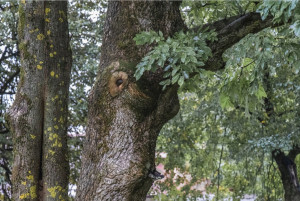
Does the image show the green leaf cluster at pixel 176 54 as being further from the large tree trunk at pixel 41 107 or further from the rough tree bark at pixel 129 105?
the large tree trunk at pixel 41 107

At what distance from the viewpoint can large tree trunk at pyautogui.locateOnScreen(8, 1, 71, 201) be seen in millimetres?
2736

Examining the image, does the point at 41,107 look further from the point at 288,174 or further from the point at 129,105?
the point at 288,174

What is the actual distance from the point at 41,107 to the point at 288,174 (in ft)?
17.1

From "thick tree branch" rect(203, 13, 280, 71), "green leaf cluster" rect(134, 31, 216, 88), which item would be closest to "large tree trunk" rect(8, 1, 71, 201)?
"green leaf cluster" rect(134, 31, 216, 88)

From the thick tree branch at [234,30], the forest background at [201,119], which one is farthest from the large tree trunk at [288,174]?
the thick tree branch at [234,30]

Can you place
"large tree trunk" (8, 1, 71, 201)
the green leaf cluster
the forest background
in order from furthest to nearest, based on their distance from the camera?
the forest background → "large tree trunk" (8, 1, 71, 201) → the green leaf cluster

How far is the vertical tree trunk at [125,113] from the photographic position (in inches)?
95.3

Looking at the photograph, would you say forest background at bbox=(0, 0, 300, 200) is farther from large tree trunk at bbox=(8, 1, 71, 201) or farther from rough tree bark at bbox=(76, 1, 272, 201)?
large tree trunk at bbox=(8, 1, 71, 201)

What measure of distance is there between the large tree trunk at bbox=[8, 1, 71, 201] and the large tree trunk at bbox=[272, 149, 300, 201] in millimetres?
4817

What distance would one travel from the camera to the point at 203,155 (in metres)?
6.62

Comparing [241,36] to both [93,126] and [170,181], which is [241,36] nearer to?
[93,126]

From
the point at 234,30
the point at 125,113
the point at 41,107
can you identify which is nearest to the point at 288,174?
the point at 234,30

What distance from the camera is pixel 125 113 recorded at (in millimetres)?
2482

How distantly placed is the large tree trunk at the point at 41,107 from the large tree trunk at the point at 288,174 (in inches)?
190
